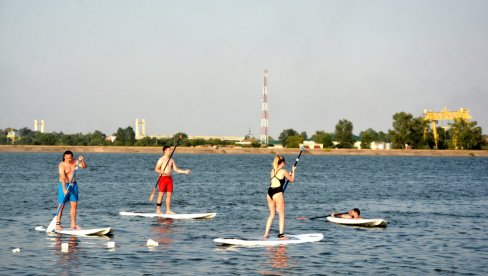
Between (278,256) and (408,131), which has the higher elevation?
(408,131)

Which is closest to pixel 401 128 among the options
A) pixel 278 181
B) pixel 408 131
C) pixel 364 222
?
pixel 408 131

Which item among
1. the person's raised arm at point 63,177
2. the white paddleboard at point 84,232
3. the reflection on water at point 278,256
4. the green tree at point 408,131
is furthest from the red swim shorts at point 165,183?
the green tree at point 408,131

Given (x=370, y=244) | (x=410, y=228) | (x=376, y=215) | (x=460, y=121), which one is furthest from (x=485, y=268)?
(x=460, y=121)

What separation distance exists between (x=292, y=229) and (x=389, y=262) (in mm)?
6778

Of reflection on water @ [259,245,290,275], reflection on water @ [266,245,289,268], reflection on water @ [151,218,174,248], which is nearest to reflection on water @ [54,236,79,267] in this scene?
reflection on water @ [151,218,174,248]

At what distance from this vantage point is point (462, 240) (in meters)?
24.5

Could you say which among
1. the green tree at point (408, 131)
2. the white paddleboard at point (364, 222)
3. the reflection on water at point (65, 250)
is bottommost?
the reflection on water at point (65, 250)

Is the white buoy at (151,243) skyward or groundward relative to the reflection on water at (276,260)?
skyward

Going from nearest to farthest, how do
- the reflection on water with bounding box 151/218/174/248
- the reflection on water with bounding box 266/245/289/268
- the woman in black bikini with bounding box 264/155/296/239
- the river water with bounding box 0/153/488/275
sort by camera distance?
the river water with bounding box 0/153/488/275
the reflection on water with bounding box 266/245/289/268
the woman in black bikini with bounding box 264/155/296/239
the reflection on water with bounding box 151/218/174/248

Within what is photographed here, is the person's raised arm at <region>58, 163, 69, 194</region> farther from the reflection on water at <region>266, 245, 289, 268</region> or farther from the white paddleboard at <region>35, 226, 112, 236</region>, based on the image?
the reflection on water at <region>266, 245, 289, 268</region>

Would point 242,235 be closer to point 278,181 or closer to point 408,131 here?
point 278,181

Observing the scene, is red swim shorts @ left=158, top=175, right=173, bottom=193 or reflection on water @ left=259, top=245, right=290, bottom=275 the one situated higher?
red swim shorts @ left=158, top=175, right=173, bottom=193

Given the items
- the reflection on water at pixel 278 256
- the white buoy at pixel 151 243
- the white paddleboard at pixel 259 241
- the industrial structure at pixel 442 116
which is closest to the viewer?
the reflection on water at pixel 278 256

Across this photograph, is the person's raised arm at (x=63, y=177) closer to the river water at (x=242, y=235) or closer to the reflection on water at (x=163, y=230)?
the river water at (x=242, y=235)
